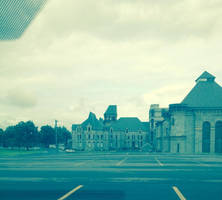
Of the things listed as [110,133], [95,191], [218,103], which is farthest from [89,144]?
[95,191]

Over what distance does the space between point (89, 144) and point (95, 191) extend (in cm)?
11534

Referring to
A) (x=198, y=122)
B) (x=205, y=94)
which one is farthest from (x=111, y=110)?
(x=198, y=122)

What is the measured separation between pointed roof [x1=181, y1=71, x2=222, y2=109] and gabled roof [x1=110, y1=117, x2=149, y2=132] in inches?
1943

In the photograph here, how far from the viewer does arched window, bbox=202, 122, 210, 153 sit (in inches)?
3226

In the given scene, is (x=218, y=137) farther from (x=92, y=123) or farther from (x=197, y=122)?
(x=92, y=123)

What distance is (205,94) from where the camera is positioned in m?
86.1

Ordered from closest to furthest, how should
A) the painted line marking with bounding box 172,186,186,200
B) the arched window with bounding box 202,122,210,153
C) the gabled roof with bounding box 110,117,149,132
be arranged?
the painted line marking with bounding box 172,186,186,200, the arched window with bounding box 202,122,210,153, the gabled roof with bounding box 110,117,149,132

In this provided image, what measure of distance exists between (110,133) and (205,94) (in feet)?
182

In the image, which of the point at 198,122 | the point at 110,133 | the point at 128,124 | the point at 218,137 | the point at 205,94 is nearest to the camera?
the point at 218,137

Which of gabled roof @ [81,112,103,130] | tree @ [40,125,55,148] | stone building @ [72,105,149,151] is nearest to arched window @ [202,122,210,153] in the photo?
stone building @ [72,105,149,151]

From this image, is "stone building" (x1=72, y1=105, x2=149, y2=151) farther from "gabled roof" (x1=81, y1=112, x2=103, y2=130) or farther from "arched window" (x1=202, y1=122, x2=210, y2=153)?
"arched window" (x1=202, y1=122, x2=210, y2=153)

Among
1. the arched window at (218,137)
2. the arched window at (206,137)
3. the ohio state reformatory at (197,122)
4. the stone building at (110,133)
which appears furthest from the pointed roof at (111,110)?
the arched window at (218,137)

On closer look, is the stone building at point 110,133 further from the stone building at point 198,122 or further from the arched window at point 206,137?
the arched window at point 206,137

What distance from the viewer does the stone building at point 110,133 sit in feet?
414
